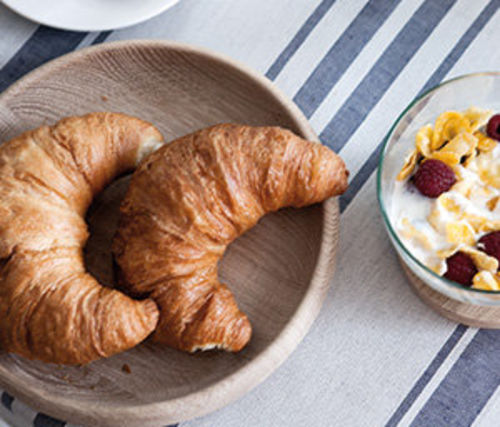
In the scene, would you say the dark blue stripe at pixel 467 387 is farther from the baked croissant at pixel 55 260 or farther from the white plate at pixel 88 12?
the white plate at pixel 88 12

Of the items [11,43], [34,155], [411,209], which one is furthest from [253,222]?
[11,43]

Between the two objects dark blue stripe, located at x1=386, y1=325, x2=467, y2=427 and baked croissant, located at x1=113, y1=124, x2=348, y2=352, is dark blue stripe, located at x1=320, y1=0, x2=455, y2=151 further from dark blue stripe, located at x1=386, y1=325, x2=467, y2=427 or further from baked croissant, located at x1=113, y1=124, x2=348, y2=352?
dark blue stripe, located at x1=386, y1=325, x2=467, y2=427

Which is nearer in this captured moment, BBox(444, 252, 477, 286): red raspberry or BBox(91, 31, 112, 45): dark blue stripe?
BBox(444, 252, 477, 286): red raspberry

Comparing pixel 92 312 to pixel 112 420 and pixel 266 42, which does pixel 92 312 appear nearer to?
pixel 112 420

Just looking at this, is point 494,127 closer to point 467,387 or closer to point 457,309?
point 457,309

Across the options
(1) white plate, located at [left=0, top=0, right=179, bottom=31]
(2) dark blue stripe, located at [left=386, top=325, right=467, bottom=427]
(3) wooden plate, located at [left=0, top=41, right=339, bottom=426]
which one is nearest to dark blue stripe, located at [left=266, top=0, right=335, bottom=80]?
(3) wooden plate, located at [left=0, top=41, right=339, bottom=426]

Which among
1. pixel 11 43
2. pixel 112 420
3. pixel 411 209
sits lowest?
pixel 112 420

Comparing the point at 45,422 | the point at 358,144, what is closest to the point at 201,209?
the point at 358,144
